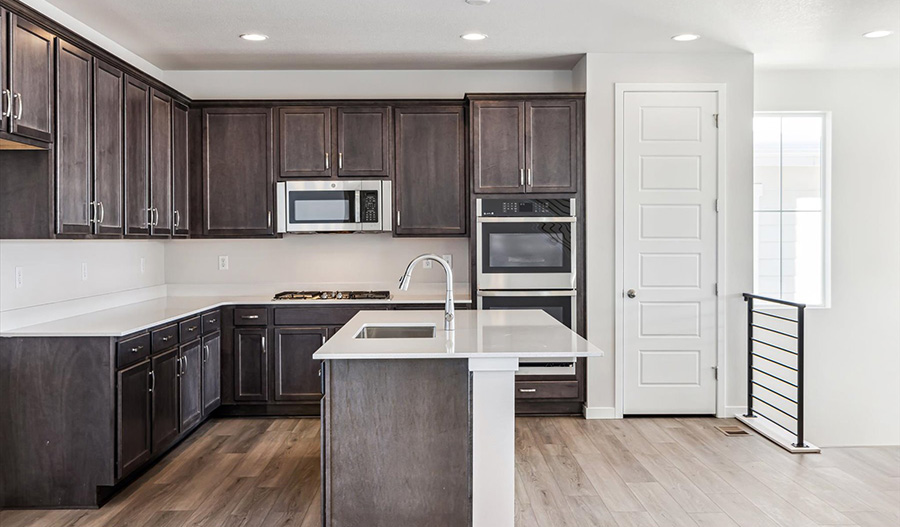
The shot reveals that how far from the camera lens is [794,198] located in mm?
5320

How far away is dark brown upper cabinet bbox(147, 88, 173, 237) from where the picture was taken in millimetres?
4246

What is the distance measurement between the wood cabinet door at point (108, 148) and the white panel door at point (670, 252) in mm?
3298

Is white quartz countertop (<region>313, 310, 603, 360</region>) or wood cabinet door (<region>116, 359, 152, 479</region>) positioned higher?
white quartz countertop (<region>313, 310, 603, 360</region>)

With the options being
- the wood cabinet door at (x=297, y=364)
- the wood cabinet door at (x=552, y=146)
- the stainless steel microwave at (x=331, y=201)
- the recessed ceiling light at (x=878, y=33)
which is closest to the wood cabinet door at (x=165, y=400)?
the wood cabinet door at (x=297, y=364)

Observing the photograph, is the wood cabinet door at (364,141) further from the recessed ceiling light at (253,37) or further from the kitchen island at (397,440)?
the kitchen island at (397,440)

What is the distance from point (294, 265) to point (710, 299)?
319cm

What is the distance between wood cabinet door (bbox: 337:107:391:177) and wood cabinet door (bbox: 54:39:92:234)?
183cm

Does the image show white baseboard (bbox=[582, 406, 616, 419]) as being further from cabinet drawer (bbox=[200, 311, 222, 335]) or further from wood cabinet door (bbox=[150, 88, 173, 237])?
wood cabinet door (bbox=[150, 88, 173, 237])

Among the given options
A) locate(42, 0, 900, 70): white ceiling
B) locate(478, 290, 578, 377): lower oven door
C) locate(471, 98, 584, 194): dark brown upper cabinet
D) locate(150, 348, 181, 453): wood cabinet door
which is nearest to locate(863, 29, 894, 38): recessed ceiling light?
locate(42, 0, 900, 70): white ceiling

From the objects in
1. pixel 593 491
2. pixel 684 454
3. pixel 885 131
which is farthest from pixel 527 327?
pixel 885 131

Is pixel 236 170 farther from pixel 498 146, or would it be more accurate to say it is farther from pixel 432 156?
pixel 498 146

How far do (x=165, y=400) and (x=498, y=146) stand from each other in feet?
9.02

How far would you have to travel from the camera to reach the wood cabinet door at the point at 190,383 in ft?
13.1

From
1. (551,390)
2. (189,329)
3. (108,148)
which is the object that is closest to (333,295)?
(189,329)
